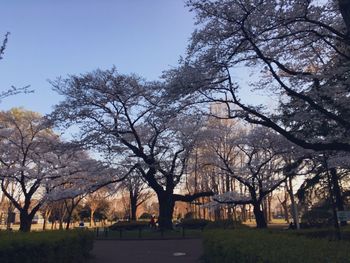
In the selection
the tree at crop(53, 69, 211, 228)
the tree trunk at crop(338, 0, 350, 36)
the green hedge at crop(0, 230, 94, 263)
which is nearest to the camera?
the green hedge at crop(0, 230, 94, 263)

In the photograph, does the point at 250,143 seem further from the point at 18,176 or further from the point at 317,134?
the point at 18,176

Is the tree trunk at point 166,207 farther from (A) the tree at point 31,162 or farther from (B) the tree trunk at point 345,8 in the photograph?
(B) the tree trunk at point 345,8

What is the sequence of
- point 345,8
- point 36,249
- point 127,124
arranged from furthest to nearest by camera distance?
1. point 127,124
2. point 345,8
3. point 36,249

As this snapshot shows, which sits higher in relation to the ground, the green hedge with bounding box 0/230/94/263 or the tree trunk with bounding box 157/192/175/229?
the tree trunk with bounding box 157/192/175/229

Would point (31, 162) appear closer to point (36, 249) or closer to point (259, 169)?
point (259, 169)

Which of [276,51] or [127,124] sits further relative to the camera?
[127,124]

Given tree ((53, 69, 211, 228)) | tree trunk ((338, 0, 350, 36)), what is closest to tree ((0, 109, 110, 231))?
tree ((53, 69, 211, 228))

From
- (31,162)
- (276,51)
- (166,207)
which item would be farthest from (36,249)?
(31,162)

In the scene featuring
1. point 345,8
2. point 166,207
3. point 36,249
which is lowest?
point 36,249

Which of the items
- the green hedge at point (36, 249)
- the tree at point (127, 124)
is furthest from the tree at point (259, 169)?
the green hedge at point (36, 249)

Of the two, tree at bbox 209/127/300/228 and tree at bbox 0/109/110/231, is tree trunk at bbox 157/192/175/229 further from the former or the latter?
tree at bbox 0/109/110/231

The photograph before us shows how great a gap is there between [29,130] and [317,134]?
21.3 metres

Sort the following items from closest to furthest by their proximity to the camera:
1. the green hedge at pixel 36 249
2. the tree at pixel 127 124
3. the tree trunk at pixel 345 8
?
1. the green hedge at pixel 36 249
2. the tree trunk at pixel 345 8
3. the tree at pixel 127 124

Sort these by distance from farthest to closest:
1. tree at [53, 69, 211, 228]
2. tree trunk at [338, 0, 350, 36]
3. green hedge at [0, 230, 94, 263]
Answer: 1. tree at [53, 69, 211, 228]
2. tree trunk at [338, 0, 350, 36]
3. green hedge at [0, 230, 94, 263]
